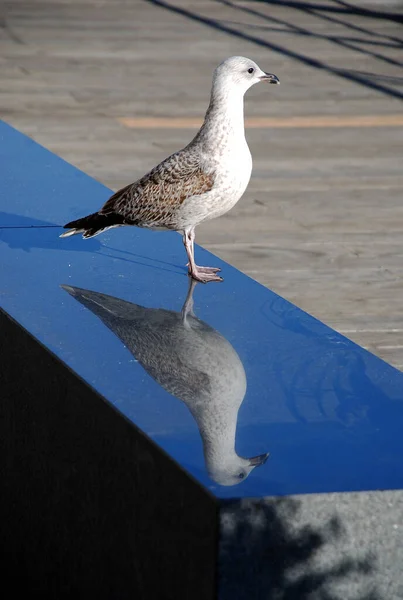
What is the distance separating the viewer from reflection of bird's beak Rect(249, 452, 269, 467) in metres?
2.73

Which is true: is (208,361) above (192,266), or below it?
above

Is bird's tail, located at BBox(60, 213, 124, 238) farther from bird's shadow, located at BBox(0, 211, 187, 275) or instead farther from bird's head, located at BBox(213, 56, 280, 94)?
bird's head, located at BBox(213, 56, 280, 94)

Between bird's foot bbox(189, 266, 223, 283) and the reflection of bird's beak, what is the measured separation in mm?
1429

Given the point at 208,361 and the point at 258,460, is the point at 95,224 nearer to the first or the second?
the point at 208,361

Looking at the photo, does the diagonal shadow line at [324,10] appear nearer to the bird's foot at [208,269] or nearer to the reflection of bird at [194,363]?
the bird's foot at [208,269]

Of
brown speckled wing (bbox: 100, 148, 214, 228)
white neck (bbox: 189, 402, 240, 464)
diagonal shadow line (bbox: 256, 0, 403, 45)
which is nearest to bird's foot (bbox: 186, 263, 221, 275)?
brown speckled wing (bbox: 100, 148, 214, 228)

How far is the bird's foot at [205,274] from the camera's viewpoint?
13.6 ft

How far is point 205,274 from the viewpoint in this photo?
4.20m

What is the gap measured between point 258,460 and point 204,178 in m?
1.41

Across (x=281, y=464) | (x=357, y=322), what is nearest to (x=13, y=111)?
(x=357, y=322)

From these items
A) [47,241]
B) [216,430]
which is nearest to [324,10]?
[47,241]

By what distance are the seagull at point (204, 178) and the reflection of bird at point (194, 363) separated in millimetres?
247

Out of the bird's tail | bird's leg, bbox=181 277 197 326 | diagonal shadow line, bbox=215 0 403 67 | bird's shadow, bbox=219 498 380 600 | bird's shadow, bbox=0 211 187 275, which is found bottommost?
diagonal shadow line, bbox=215 0 403 67

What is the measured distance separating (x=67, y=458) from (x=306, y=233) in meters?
4.59
